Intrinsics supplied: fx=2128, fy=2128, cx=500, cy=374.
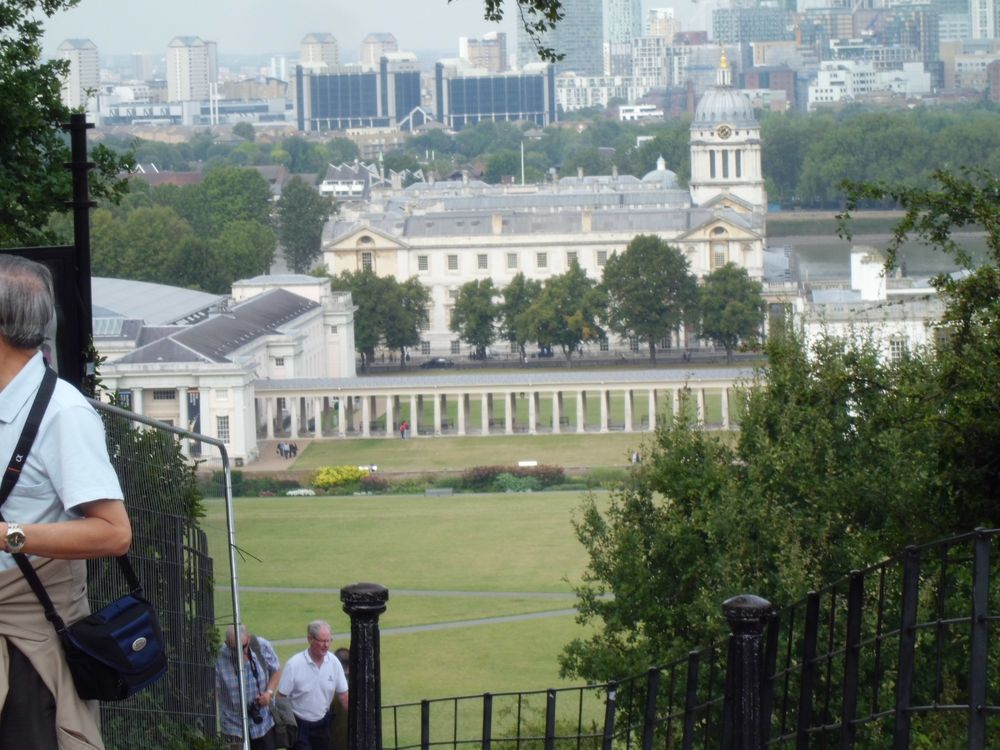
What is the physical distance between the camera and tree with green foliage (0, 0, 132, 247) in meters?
14.4

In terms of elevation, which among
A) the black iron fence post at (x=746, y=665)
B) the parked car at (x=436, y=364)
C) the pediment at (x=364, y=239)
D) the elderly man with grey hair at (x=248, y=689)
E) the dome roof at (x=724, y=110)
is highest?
the dome roof at (x=724, y=110)

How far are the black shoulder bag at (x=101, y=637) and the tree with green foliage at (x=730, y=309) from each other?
6261 cm

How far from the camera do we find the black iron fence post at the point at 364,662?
5.97 metres

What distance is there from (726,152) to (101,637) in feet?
304

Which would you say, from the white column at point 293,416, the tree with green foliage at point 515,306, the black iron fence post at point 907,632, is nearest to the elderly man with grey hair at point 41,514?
the black iron fence post at point 907,632

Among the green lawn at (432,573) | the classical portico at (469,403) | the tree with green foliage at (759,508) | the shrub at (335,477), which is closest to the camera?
the tree with green foliage at (759,508)

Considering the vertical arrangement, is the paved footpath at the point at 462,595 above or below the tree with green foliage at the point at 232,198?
below

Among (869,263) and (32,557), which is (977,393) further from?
(869,263)

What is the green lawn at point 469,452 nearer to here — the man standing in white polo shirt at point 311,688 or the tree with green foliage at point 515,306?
the tree with green foliage at point 515,306

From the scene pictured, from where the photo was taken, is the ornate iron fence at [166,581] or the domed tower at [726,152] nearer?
the ornate iron fence at [166,581]

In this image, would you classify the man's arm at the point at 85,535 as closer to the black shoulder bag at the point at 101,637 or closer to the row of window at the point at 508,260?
the black shoulder bag at the point at 101,637

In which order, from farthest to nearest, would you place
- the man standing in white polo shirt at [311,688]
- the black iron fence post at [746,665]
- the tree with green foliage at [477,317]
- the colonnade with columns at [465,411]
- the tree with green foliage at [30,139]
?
the tree with green foliage at [477,317] → the colonnade with columns at [465,411] → the tree with green foliage at [30,139] → the man standing in white polo shirt at [311,688] → the black iron fence post at [746,665]

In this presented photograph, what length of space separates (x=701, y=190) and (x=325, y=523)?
5909 cm

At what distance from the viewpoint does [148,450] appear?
6.98 m
